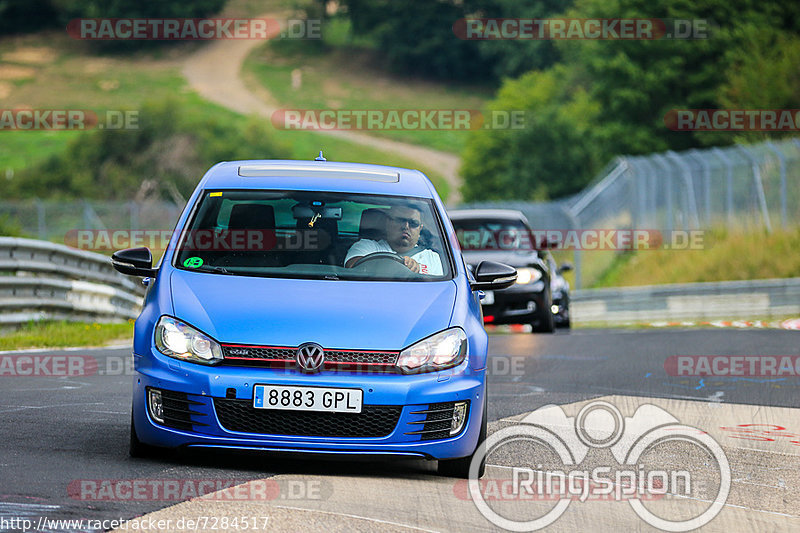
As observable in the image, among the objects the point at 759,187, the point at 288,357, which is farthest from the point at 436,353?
the point at 759,187

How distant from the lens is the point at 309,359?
6.83m

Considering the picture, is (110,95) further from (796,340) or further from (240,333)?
(240,333)

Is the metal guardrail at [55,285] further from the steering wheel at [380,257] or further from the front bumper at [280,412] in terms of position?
the front bumper at [280,412]

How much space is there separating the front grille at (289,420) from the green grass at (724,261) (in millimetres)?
21311

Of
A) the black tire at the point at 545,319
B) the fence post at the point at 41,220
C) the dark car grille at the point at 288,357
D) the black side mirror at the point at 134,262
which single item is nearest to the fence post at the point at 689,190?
the black tire at the point at 545,319

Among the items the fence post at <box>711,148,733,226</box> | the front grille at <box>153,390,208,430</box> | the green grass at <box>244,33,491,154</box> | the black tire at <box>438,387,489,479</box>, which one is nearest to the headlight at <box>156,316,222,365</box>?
the front grille at <box>153,390,208,430</box>

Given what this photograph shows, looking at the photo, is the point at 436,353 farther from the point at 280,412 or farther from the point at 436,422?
the point at 280,412

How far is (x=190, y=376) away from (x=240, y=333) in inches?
12.7

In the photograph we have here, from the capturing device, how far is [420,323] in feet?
23.3

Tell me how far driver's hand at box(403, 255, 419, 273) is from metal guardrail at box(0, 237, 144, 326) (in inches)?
350

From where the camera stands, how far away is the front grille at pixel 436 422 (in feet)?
23.0

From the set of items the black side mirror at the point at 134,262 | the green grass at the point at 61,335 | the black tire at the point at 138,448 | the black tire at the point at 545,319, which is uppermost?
the black side mirror at the point at 134,262

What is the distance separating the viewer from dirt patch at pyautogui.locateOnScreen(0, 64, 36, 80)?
410 ft

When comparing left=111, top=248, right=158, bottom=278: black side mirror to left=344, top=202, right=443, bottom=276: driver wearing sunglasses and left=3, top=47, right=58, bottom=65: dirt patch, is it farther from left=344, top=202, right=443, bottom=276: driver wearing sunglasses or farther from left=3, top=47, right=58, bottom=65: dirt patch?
left=3, top=47, right=58, bottom=65: dirt patch
